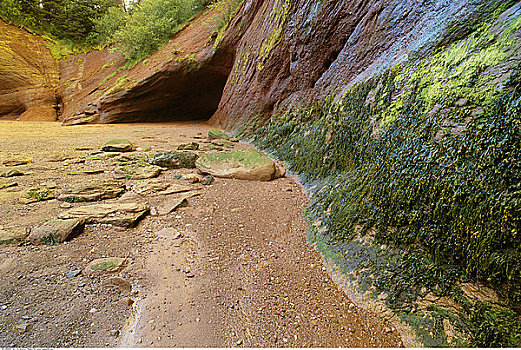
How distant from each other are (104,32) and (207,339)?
65.2 feet

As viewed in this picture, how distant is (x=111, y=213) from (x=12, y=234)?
722 mm

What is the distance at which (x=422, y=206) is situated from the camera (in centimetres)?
180

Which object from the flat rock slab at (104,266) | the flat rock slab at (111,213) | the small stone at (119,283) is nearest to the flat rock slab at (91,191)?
the flat rock slab at (111,213)

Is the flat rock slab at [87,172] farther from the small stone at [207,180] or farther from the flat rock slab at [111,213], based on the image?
the small stone at [207,180]

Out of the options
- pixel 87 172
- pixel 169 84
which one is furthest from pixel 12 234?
pixel 169 84

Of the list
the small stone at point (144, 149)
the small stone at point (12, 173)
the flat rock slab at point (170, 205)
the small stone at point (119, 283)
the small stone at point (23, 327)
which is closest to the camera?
the small stone at point (23, 327)

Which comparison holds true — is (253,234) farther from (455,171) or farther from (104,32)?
(104,32)

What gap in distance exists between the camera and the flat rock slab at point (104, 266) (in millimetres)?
1758

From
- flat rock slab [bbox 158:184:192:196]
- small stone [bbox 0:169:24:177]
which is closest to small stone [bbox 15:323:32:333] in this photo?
flat rock slab [bbox 158:184:192:196]

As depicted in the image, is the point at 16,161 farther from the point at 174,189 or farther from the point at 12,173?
the point at 174,189

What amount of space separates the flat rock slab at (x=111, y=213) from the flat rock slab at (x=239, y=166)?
4.82ft

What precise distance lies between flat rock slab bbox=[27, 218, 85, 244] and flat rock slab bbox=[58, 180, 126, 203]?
0.64 m

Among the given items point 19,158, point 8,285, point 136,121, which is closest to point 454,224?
point 8,285

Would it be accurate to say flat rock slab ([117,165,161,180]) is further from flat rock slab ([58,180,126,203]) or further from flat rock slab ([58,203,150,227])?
flat rock slab ([58,203,150,227])
